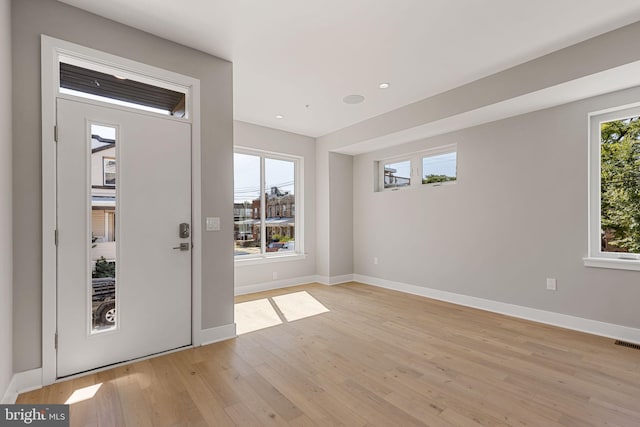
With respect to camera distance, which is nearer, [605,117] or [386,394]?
[386,394]

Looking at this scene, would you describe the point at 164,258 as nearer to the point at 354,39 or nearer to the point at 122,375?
the point at 122,375

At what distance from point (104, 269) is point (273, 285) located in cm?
303

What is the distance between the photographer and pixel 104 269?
2434 mm

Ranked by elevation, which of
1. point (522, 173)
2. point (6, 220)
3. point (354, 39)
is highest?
point (354, 39)

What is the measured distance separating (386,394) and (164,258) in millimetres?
2132

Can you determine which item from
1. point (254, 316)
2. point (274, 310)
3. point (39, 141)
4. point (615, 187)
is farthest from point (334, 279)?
point (39, 141)

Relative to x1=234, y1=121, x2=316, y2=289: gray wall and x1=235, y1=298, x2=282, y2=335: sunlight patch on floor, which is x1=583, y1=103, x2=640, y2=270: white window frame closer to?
x1=235, y1=298, x2=282, y2=335: sunlight patch on floor

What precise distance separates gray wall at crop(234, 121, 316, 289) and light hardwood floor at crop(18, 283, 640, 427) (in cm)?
176

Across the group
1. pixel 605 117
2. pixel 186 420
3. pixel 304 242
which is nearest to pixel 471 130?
pixel 605 117

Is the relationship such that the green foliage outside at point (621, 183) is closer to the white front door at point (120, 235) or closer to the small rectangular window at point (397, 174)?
the small rectangular window at point (397, 174)

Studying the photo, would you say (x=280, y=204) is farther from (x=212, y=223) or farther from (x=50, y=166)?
(x=50, y=166)

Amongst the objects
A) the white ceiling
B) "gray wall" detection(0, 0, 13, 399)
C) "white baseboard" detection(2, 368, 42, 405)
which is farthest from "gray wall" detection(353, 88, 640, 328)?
"gray wall" detection(0, 0, 13, 399)

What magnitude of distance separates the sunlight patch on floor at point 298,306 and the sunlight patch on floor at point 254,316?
0.49 ft

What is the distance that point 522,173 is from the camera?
3.69 meters
